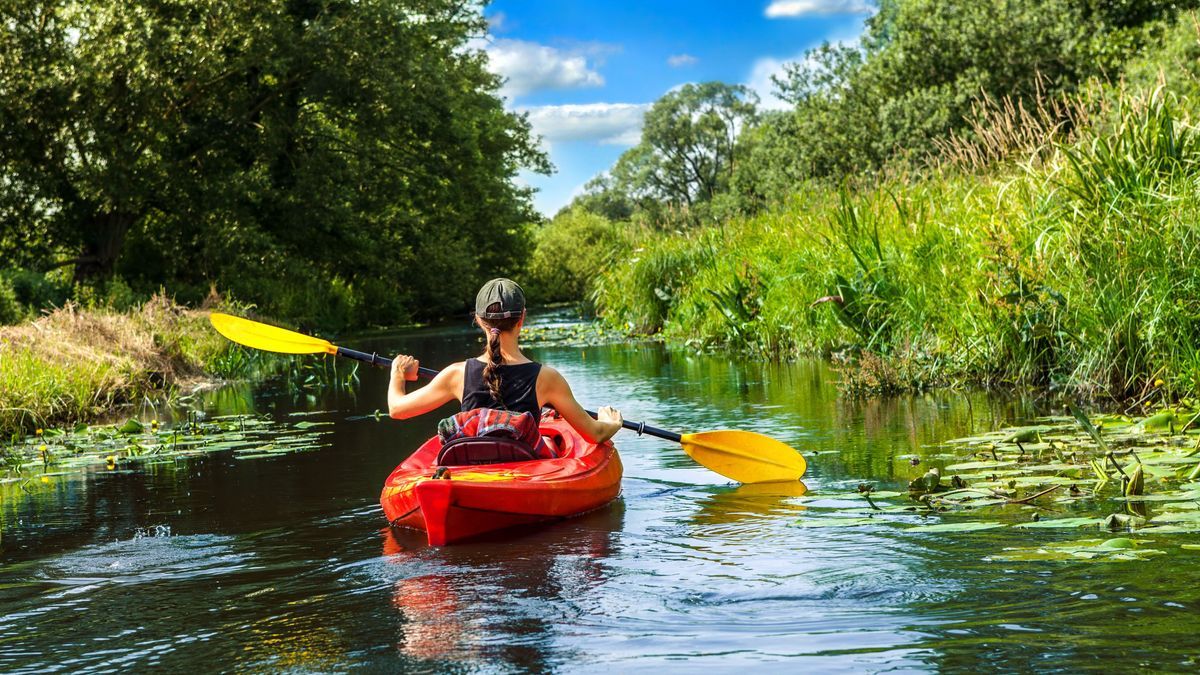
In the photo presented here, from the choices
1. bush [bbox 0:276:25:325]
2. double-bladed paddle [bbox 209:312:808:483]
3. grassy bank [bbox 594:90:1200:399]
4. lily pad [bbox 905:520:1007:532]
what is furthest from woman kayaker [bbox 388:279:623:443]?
bush [bbox 0:276:25:325]

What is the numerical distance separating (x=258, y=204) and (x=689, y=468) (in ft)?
70.8

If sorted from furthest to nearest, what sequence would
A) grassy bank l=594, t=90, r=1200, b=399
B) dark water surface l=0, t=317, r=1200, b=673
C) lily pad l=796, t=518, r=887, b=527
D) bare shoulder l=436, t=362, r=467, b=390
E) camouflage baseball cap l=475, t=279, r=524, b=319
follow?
grassy bank l=594, t=90, r=1200, b=399 < bare shoulder l=436, t=362, r=467, b=390 < camouflage baseball cap l=475, t=279, r=524, b=319 < lily pad l=796, t=518, r=887, b=527 < dark water surface l=0, t=317, r=1200, b=673

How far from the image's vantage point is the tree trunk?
2584 cm

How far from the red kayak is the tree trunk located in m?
22.1

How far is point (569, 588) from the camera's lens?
4.47 meters

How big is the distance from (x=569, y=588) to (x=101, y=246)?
2414 centimetres

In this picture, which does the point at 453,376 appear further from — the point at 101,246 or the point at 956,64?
the point at 956,64

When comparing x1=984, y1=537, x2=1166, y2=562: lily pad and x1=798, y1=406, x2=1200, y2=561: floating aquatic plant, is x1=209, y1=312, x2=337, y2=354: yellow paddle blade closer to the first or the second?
x1=798, y1=406, x2=1200, y2=561: floating aquatic plant

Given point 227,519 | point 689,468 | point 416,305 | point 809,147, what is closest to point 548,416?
point 689,468

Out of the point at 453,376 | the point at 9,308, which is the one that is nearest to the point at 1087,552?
the point at 453,376

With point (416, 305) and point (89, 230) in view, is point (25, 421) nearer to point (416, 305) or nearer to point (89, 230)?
point (89, 230)

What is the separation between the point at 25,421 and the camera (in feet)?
34.6

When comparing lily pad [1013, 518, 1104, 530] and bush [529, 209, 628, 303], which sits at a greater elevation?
bush [529, 209, 628, 303]

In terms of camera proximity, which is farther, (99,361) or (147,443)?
(99,361)
